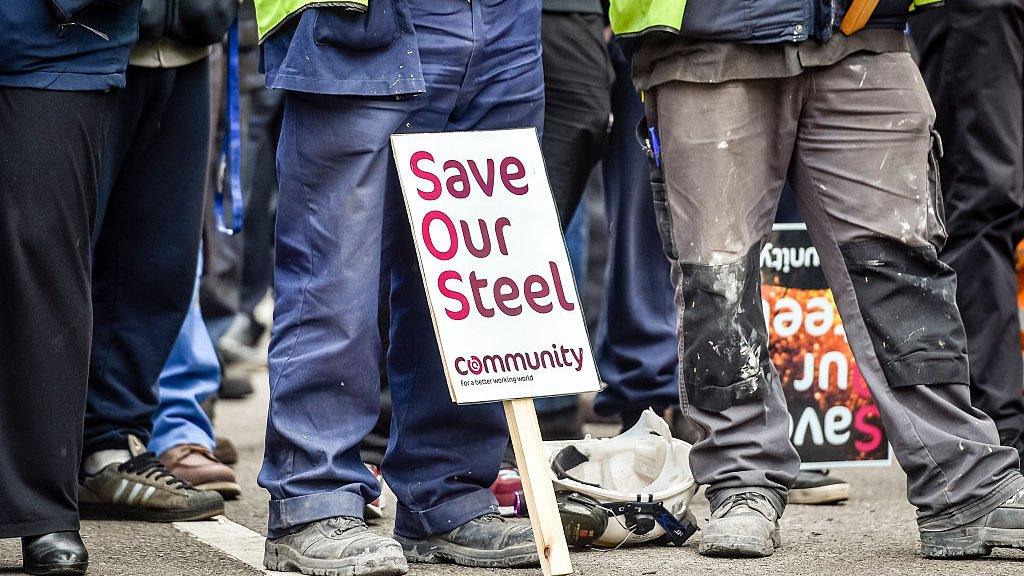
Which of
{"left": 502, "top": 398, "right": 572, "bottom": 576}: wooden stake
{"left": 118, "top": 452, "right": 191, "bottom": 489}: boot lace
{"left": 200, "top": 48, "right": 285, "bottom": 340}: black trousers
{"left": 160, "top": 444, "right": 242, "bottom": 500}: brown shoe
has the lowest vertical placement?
{"left": 200, "top": 48, "right": 285, "bottom": 340}: black trousers

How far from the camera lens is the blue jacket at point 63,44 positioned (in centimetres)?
310

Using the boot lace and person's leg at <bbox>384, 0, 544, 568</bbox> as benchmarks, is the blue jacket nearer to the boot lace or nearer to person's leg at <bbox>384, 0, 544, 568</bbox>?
person's leg at <bbox>384, 0, 544, 568</bbox>

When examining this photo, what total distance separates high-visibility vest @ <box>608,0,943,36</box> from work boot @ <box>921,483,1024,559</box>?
1.12 meters

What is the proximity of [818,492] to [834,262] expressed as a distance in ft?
3.32

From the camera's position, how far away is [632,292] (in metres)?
4.83

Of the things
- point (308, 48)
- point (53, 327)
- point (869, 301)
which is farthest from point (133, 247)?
point (869, 301)

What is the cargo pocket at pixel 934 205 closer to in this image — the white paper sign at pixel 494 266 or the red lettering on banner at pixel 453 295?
the white paper sign at pixel 494 266

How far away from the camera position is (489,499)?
3.43 meters

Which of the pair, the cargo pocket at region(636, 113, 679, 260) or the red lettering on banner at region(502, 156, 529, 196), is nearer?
the red lettering on banner at region(502, 156, 529, 196)

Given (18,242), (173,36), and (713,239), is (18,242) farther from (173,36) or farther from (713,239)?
(713,239)

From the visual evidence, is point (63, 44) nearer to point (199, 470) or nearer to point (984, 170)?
point (199, 470)

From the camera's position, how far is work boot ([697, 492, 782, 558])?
330cm

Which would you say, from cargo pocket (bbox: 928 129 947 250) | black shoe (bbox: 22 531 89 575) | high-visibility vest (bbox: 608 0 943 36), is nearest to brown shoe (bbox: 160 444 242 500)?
black shoe (bbox: 22 531 89 575)

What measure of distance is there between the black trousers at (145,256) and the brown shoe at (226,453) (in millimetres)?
717
